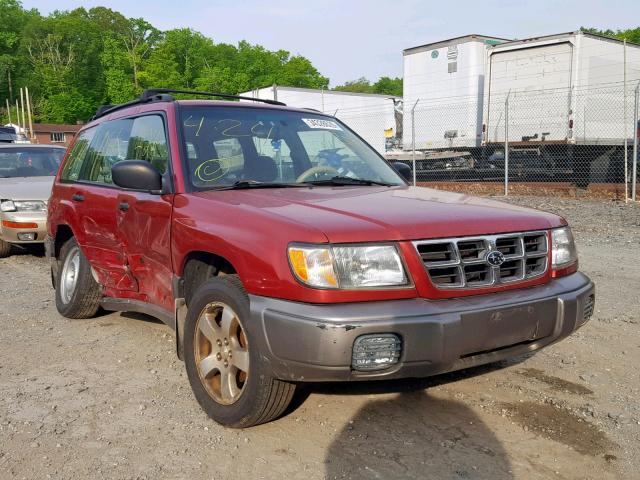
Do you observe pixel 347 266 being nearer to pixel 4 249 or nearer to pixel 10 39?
pixel 4 249

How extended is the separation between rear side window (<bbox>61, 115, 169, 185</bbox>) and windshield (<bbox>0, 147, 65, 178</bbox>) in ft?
15.7

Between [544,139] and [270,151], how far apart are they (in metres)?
13.6

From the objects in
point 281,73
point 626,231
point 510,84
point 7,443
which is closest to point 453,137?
point 510,84

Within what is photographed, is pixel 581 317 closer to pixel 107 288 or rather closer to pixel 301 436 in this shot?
pixel 301 436

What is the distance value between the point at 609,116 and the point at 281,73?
69.1 metres

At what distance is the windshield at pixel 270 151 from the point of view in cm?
371

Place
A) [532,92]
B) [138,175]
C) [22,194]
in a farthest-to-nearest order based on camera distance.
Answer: [532,92], [22,194], [138,175]

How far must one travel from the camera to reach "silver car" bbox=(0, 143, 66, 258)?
8047 millimetres

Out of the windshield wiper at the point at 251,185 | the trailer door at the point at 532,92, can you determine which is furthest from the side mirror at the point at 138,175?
the trailer door at the point at 532,92

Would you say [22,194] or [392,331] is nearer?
[392,331]

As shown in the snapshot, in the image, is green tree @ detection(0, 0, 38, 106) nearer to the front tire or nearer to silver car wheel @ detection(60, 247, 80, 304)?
silver car wheel @ detection(60, 247, 80, 304)

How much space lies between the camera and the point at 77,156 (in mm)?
5215

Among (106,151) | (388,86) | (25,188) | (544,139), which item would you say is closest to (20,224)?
(25,188)

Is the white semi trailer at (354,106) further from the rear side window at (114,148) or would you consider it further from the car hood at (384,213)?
the car hood at (384,213)
